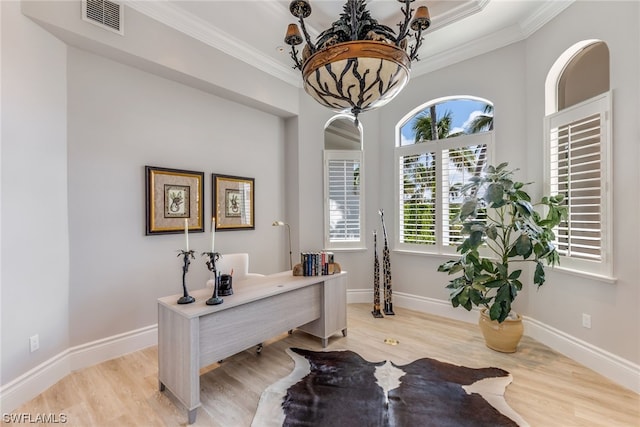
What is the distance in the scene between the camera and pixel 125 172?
9.21ft

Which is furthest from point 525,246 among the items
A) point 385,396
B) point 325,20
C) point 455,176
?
point 325,20

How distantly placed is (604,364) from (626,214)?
1.30m

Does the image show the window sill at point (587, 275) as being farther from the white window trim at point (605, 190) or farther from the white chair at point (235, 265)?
the white chair at point (235, 265)

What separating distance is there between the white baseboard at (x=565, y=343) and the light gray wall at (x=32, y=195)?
393 centimetres

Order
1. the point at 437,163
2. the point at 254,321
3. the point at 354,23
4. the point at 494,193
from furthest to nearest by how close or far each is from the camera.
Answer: the point at 437,163 → the point at 494,193 → the point at 254,321 → the point at 354,23

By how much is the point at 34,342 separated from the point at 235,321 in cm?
158

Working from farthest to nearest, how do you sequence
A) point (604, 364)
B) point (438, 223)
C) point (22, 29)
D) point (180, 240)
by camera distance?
point (438, 223) < point (180, 240) < point (604, 364) < point (22, 29)

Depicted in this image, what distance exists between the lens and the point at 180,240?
3.21 meters

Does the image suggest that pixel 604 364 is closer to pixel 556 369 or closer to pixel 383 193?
pixel 556 369

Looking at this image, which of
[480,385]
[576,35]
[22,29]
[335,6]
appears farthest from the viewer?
[335,6]

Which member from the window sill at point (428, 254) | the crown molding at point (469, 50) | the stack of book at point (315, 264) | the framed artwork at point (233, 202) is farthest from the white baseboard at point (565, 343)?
the crown molding at point (469, 50)

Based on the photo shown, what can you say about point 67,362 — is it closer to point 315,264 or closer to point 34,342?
point 34,342

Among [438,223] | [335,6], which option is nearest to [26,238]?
[335,6]

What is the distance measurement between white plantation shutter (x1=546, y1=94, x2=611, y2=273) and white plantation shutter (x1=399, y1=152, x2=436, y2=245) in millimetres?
1317
